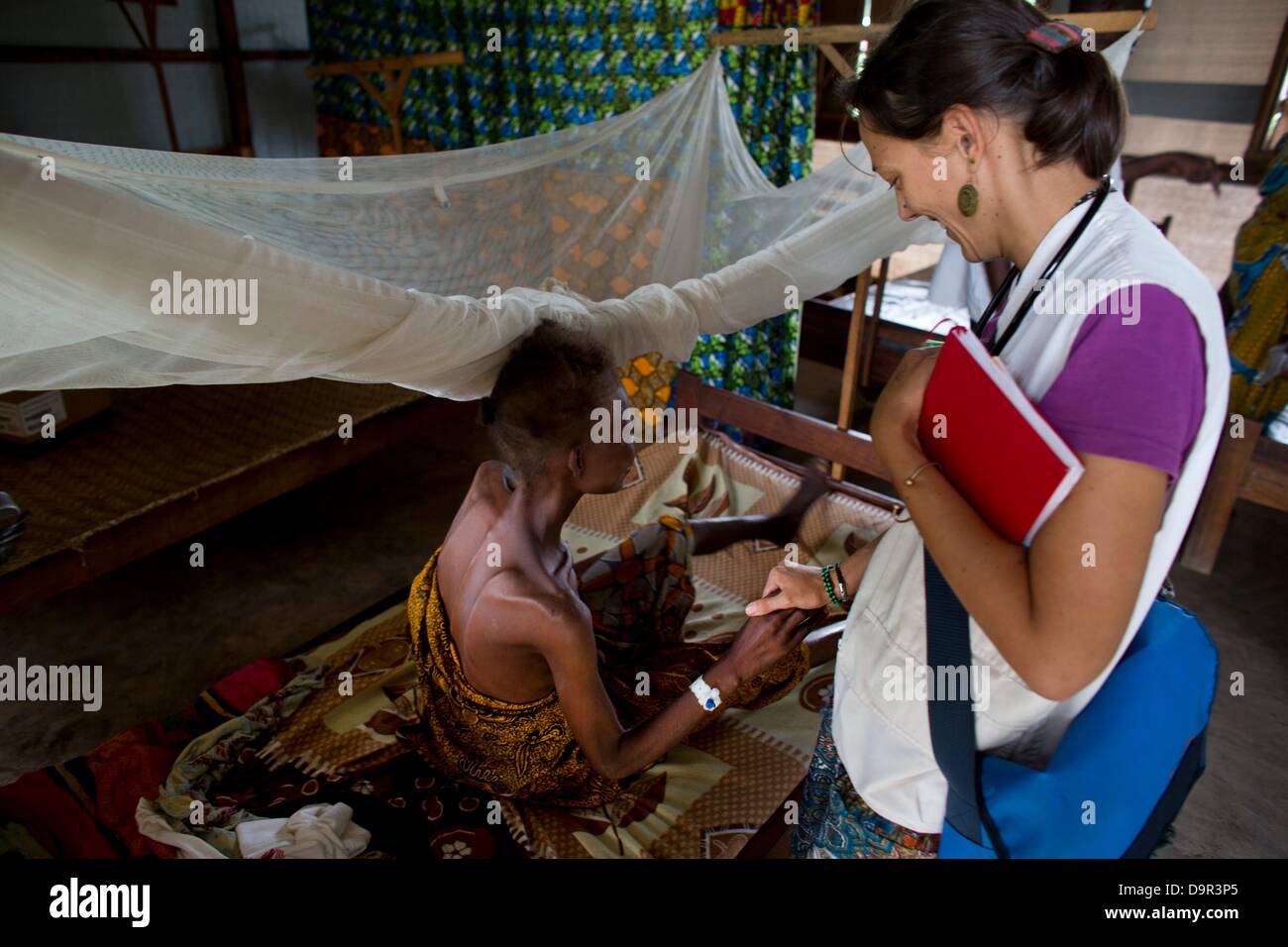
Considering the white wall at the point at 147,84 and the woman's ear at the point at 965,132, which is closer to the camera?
the woman's ear at the point at 965,132

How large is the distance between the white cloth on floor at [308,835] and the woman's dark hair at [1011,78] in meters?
1.34

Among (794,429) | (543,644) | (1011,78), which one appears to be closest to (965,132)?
(1011,78)

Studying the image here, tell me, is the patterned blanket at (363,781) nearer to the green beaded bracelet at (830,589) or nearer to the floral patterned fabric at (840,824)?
the floral patterned fabric at (840,824)

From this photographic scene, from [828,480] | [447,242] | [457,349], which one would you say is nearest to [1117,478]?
[457,349]

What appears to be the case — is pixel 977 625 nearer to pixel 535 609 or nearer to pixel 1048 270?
pixel 1048 270

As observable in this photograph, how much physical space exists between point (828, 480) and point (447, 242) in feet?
4.20

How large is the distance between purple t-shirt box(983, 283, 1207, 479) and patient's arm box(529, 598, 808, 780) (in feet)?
1.98

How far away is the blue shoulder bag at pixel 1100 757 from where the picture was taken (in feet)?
2.35

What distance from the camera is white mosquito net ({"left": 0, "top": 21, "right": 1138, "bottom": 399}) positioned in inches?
33.2

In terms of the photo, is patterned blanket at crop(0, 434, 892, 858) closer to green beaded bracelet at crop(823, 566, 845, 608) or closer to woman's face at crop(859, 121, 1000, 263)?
green beaded bracelet at crop(823, 566, 845, 608)

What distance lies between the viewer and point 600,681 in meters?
1.21

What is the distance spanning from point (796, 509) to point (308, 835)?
1502mm

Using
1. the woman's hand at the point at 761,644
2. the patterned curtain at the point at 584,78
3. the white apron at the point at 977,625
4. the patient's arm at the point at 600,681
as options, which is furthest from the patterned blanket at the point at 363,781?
the patterned curtain at the point at 584,78

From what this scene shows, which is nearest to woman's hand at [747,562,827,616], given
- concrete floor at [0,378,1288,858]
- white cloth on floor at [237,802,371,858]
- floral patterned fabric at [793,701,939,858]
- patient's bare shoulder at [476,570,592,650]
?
floral patterned fabric at [793,701,939,858]
